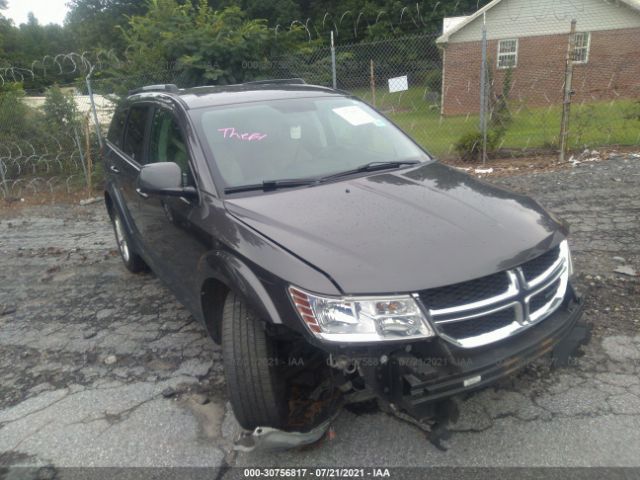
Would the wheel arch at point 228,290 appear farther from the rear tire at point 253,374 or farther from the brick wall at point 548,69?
the brick wall at point 548,69

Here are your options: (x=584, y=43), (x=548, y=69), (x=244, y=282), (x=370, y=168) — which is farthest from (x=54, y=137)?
(x=584, y=43)

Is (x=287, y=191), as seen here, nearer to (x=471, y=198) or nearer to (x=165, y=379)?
(x=471, y=198)

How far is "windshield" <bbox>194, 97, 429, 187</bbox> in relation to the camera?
117 inches

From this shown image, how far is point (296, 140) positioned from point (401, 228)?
1.22 meters

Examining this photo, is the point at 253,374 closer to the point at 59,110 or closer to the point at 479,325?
the point at 479,325

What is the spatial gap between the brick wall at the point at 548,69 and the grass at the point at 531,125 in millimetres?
2903

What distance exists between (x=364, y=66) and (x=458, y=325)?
8869 mm

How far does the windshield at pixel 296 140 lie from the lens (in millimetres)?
2982

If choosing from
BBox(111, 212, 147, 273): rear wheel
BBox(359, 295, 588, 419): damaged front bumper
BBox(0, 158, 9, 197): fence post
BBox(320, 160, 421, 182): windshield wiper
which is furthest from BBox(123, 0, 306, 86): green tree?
BBox(359, 295, 588, 419): damaged front bumper

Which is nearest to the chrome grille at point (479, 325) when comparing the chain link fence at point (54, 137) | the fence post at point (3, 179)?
the chain link fence at point (54, 137)

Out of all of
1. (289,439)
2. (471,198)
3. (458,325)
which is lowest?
(289,439)

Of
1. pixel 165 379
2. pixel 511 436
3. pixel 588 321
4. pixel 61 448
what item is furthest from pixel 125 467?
pixel 588 321

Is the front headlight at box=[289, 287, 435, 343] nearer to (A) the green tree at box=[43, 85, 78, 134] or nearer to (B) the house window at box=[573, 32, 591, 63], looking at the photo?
(A) the green tree at box=[43, 85, 78, 134]

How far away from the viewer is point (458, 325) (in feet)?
6.88
